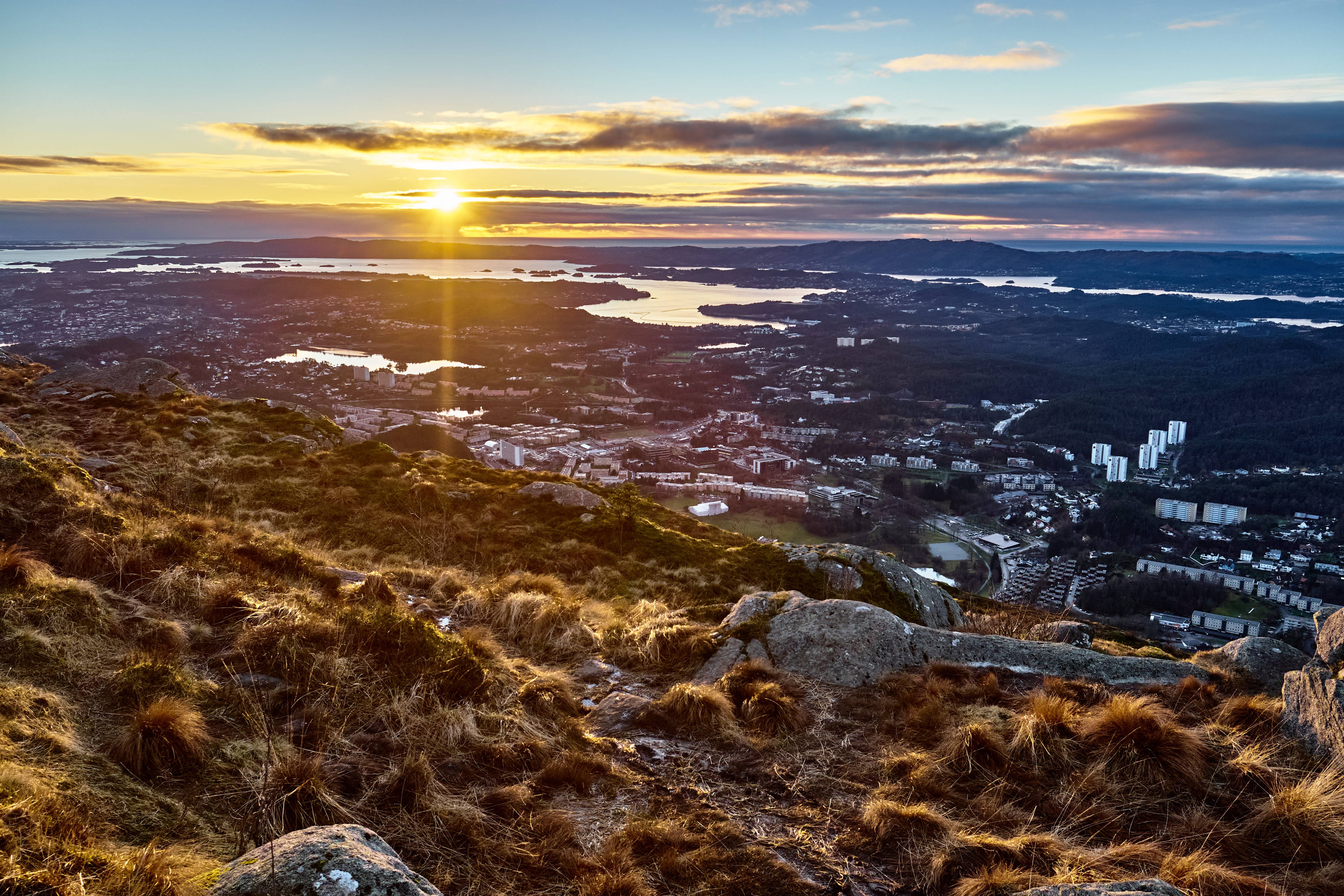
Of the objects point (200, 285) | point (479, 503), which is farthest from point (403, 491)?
point (200, 285)

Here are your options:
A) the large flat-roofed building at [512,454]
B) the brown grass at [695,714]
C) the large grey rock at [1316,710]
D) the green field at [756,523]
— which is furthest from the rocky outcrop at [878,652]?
the large flat-roofed building at [512,454]

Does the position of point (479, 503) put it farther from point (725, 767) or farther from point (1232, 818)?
point (1232, 818)

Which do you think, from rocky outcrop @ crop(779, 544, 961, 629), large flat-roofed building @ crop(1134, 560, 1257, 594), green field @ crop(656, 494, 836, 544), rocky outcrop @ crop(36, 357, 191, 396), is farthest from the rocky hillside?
large flat-roofed building @ crop(1134, 560, 1257, 594)

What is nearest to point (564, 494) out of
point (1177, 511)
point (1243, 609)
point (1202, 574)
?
point (1243, 609)

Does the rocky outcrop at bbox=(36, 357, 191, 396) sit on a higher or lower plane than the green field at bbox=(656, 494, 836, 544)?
higher

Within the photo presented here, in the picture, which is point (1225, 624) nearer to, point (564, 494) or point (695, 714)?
point (564, 494)

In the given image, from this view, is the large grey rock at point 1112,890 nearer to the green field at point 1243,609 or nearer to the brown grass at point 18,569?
the brown grass at point 18,569

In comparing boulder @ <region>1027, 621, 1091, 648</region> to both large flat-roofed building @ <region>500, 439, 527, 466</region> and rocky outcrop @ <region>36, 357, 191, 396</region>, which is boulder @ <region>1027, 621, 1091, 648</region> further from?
large flat-roofed building @ <region>500, 439, 527, 466</region>
